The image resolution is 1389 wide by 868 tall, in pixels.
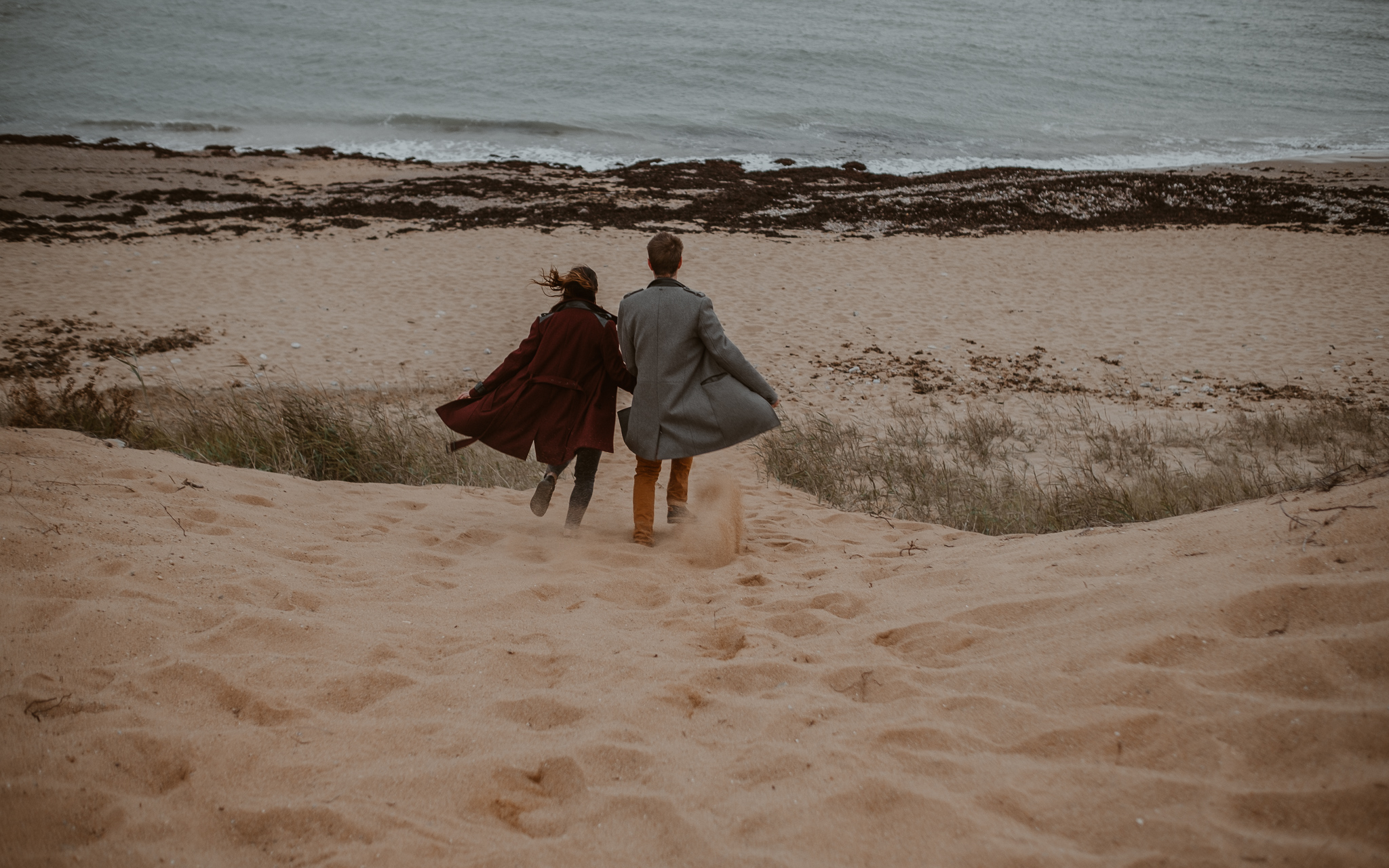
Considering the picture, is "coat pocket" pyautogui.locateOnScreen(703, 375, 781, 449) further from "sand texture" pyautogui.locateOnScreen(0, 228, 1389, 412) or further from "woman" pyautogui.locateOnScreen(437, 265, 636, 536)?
"sand texture" pyautogui.locateOnScreen(0, 228, 1389, 412)

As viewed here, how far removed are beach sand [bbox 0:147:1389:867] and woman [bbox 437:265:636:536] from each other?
2.00ft

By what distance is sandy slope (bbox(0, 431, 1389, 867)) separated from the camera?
2035mm

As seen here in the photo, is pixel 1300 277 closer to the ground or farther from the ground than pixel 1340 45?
closer to the ground

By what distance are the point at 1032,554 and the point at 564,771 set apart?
2.59 metres

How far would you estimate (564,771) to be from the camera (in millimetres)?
2455

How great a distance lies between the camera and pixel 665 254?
4.76 metres

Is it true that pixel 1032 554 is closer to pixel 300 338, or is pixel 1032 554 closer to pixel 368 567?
pixel 368 567

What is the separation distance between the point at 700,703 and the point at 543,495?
2.43 metres

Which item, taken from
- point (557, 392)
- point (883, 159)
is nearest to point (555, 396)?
point (557, 392)

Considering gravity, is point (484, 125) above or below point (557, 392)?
above

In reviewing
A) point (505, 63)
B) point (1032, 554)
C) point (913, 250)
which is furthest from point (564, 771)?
point (505, 63)

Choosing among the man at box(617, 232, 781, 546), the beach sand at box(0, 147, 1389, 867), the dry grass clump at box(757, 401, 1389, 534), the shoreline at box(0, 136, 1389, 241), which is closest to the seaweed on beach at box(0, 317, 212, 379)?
the beach sand at box(0, 147, 1389, 867)

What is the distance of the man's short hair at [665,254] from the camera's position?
4.75 meters

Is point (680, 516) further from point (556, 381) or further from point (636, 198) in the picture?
point (636, 198)
